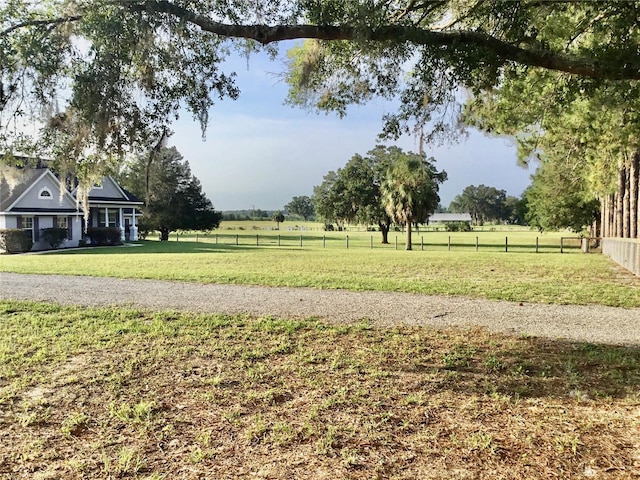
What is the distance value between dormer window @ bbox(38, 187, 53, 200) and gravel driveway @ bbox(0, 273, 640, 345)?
1860 cm

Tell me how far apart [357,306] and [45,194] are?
86.6 feet

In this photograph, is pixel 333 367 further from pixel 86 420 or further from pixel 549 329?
pixel 549 329

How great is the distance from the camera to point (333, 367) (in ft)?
16.9

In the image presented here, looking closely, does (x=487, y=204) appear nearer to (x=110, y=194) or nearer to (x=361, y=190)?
(x=361, y=190)

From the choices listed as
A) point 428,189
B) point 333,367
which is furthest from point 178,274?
point 428,189

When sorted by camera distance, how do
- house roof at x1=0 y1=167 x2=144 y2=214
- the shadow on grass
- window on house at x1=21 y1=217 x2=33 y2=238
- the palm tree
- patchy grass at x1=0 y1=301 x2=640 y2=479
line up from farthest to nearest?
the palm tree → window on house at x1=21 y1=217 x2=33 y2=238 → house roof at x1=0 y1=167 x2=144 y2=214 → the shadow on grass → patchy grass at x1=0 y1=301 x2=640 y2=479

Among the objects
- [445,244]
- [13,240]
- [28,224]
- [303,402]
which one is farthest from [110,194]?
[303,402]

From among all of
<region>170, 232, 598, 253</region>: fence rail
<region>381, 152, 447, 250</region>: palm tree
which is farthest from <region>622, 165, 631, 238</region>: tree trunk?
<region>381, 152, 447, 250</region>: palm tree

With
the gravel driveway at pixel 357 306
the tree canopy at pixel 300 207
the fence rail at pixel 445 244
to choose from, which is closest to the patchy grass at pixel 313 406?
the gravel driveway at pixel 357 306

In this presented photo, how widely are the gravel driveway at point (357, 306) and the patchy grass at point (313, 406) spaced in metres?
0.94

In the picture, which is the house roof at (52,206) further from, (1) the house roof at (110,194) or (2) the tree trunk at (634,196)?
(2) the tree trunk at (634,196)

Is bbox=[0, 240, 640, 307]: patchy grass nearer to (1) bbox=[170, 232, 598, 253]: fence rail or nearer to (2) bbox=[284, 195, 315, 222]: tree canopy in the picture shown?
(1) bbox=[170, 232, 598, 253]: fence rail

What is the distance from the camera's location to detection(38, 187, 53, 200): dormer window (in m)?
28.2

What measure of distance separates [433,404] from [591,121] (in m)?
9.27
